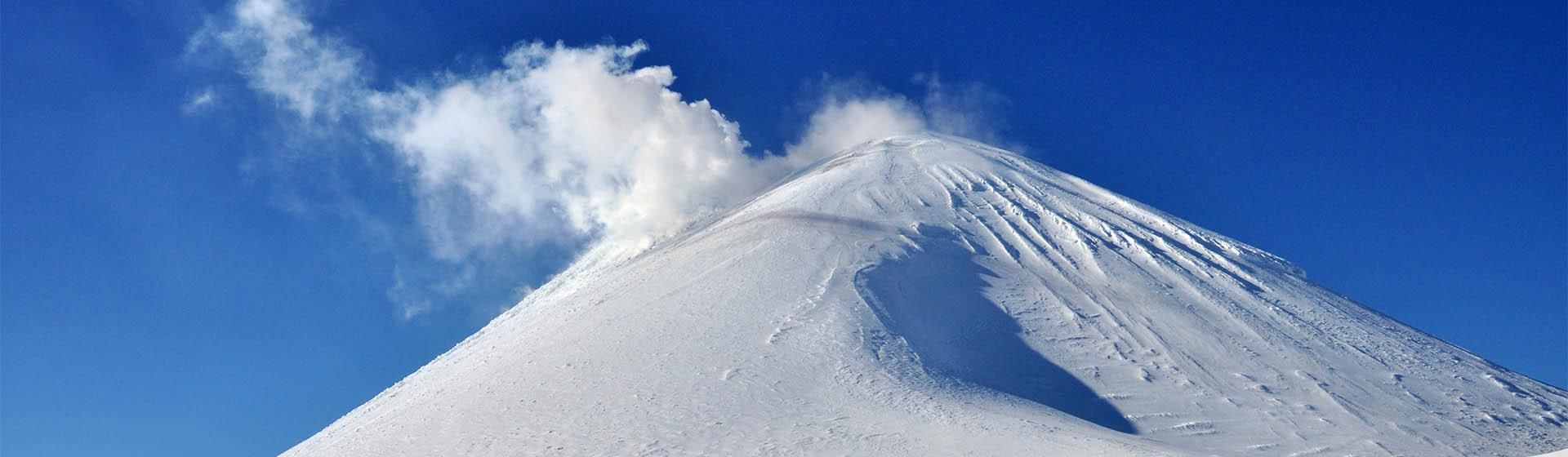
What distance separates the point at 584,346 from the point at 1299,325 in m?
27.9

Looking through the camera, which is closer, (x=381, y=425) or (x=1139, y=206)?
(x=381, y=425)

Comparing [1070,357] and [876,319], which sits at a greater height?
[876,319]

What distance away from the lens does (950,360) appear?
4066 cm

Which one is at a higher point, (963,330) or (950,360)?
(963,330)

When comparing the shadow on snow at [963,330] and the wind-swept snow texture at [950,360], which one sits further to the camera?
the shadow on snow at [963,330]

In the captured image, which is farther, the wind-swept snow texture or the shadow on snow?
the shadow on snow

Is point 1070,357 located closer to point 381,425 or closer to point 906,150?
point 381,425

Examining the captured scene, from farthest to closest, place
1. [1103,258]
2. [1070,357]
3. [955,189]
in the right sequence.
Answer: [955,189] → [1103,258] → [1070,357]

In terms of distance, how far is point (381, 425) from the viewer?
126ft

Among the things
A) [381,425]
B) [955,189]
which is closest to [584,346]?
[381,425]

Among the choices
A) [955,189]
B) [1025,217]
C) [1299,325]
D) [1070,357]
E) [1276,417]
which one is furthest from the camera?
[955,189]

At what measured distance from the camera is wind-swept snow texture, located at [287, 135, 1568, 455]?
113 feet

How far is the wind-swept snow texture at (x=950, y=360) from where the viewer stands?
34.3 meters

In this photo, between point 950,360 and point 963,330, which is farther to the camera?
point 963,330
